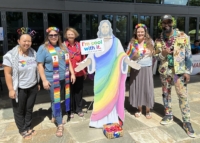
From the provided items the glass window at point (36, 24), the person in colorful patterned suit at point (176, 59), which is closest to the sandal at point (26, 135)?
the person in colorful patterned suit at point (176, 59)

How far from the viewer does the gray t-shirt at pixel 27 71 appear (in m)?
2.84

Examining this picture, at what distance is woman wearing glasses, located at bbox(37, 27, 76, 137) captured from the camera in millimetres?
2996

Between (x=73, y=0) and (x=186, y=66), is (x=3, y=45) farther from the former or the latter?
(x=186, y=66)

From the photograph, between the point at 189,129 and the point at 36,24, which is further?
the point at 36,24

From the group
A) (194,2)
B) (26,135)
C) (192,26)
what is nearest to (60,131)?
(26,135)

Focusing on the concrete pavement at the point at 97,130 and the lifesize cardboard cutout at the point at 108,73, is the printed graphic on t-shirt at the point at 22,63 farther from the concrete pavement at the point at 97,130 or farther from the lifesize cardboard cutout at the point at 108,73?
the concrete pavement at the point at 97,130

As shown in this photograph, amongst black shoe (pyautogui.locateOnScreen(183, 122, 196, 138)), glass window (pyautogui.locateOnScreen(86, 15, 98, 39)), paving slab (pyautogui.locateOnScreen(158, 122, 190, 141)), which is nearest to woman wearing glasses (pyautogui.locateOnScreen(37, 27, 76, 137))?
paving slab (pyautogui.locateOnScreen(158, 122, 190, 141))

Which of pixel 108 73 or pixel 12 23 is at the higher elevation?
pixel 12 23

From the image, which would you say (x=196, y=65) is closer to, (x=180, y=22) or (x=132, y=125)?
(x=180, y=22)

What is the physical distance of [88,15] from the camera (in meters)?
8.38

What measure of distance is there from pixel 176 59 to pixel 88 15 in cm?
594

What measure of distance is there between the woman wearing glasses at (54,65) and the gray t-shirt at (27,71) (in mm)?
91

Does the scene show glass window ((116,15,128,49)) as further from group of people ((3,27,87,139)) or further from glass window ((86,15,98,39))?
group of people ((3,27,87,139))

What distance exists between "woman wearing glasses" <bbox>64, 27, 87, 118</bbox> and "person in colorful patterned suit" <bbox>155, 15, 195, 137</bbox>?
4.38 ft
